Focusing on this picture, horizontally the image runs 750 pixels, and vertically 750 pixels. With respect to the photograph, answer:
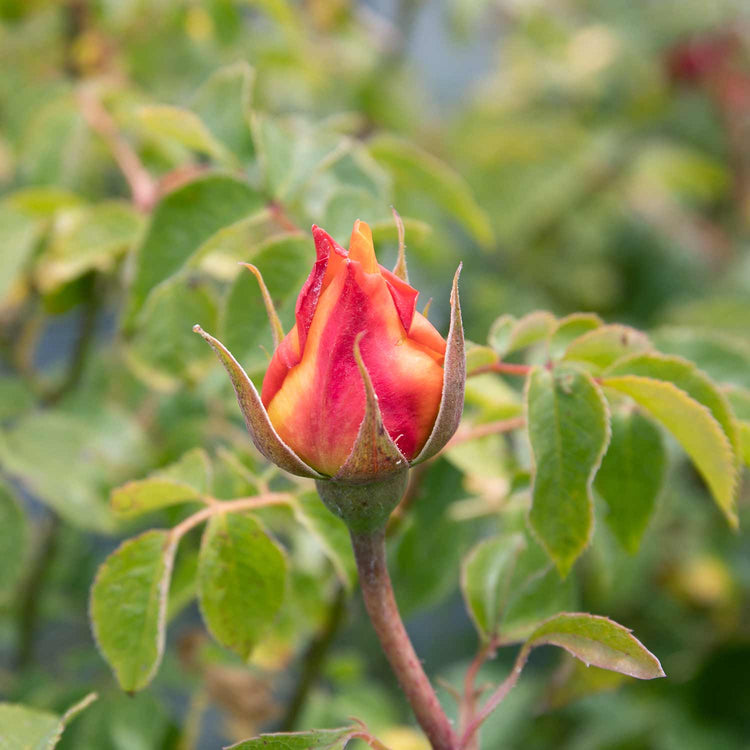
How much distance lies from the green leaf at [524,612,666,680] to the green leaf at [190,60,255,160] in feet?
1.25

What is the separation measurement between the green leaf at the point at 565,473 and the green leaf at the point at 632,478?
73 mm

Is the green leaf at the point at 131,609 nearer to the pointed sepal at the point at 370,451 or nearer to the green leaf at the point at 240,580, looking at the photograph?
the green leaf at the point at 240,580

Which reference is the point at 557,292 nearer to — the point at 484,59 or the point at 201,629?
the point at 201,629

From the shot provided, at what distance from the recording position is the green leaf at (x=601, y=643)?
0.34 metres

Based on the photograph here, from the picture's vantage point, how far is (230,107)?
23.8 inches

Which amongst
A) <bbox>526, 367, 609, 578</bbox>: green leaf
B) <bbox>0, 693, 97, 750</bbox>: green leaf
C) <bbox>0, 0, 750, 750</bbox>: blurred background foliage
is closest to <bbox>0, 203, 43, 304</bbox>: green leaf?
<bbox>0, 0, 750, 750</bbox>: blurred background foliage

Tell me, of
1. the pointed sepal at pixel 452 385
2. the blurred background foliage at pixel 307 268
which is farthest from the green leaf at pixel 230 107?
the pointed sepal at pixel 452 385

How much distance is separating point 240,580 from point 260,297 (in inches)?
6.6

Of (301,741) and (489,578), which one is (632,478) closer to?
(489,578)

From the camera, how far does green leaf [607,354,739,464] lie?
0.43 m

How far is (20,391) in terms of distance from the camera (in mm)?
707

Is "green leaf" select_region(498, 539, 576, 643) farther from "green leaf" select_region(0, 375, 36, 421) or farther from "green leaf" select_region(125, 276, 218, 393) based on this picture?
A: "green leaf" select_region(0, 375, 36, 421)

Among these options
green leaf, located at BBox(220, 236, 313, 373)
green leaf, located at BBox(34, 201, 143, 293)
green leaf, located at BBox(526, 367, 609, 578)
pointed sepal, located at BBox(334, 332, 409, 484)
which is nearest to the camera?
pointed sepal, located at BBox(334, 332, 409, 484)

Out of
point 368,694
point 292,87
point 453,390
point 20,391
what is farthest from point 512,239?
point 453,390
